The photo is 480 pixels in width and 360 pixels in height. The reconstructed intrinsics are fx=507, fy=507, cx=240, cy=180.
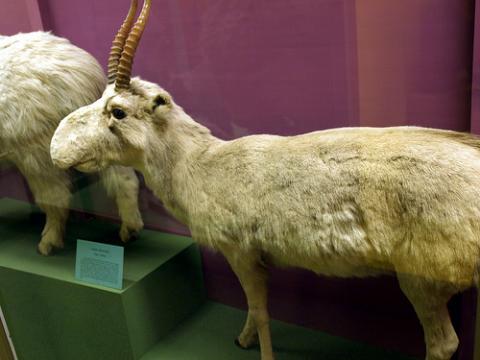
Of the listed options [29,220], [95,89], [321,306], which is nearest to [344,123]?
[321,306]

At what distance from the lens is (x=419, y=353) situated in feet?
6.30

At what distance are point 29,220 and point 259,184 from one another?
1661mm

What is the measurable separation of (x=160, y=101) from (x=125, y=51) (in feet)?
0.64

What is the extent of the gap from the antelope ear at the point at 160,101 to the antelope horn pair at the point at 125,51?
11 cm

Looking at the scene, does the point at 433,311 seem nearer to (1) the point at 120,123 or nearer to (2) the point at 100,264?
(1) the point at 120,123

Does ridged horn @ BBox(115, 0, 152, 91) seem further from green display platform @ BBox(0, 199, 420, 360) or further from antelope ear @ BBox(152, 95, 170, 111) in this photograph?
green display platform @ BBox(0, 199, 420, 360)

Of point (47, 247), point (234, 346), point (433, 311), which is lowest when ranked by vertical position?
point (234, 346)

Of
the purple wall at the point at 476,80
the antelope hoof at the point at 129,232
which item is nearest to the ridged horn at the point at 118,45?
the antelope hoof at the point at 129,232

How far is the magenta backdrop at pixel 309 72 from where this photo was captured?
1.50 meters

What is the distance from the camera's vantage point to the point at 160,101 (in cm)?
169

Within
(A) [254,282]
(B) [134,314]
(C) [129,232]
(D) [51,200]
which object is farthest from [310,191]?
(D) [51,200]

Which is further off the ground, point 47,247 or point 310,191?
point 310,191

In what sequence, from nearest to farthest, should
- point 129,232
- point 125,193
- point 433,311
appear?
point 433,311
point 125,193
point 129,232

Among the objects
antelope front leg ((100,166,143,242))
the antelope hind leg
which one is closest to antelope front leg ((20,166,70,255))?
antelope front leg ((100,166,143,242))
